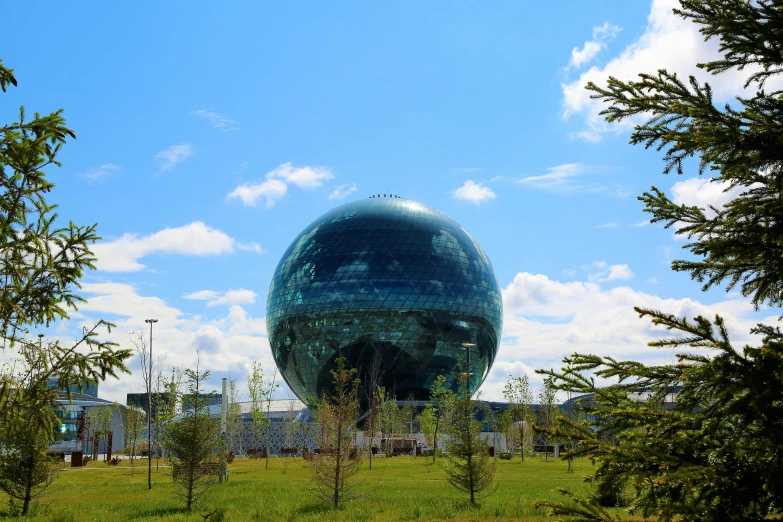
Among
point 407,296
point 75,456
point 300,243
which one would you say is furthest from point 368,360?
point 75,456

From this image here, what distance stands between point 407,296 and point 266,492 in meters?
47.7

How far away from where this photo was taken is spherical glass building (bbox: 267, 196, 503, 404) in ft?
235

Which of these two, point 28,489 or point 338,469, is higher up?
point 338,469

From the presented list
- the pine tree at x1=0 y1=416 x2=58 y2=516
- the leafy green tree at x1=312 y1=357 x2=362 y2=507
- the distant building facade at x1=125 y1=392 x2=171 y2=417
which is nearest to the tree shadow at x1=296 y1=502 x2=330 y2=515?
the leafy green tree at x1=312 y1=357 x2=362 y2=507

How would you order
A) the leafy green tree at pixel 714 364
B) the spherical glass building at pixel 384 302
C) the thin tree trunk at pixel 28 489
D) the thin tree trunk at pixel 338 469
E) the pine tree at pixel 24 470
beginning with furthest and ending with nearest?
the spherical glass building at pixel 384 302, the thin tree trunk at pixel 338 469, the thin tree trunk at pixel 28 489, the pine tree at pixel 24 470, the leafy green tree at pixel 714 364

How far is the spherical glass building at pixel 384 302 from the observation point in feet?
235

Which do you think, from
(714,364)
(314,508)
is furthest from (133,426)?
(714,364)

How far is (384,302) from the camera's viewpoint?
7200 cm

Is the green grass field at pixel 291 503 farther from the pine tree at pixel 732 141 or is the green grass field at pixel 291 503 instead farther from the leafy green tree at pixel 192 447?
the pine tree at pixel 732 141

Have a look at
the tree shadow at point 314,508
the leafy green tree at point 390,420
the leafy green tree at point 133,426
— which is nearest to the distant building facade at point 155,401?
the leafy green tree at point 133,426

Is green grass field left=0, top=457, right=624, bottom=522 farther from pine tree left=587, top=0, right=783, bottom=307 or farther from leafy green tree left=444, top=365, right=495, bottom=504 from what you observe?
pine tree left=587, top=0, right=783, bottom=307

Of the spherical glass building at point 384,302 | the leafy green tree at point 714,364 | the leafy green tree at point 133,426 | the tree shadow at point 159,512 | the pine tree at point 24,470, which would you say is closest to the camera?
the leafy green tree at point 714,364

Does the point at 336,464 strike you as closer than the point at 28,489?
No

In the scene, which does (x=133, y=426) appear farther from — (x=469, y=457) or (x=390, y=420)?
(x=469, y=457)
